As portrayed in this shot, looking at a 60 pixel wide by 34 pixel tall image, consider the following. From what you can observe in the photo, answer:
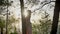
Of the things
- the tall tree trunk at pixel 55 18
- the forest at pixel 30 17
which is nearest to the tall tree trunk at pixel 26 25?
the forest at pixel 30 17

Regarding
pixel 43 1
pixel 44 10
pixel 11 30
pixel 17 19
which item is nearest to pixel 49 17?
pixel 44 10

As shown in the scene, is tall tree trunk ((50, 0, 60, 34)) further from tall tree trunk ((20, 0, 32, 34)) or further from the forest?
tall tree trunk ((20, 0, 32, 34))

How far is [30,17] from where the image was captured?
77.7 inches

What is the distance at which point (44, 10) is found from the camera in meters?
1.94

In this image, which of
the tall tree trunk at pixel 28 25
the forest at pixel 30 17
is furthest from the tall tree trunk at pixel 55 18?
the tall tree trunk at pixel 28 25

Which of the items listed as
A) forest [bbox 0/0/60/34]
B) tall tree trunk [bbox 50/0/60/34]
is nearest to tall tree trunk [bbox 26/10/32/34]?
forest [bbox 0/0/60/34]

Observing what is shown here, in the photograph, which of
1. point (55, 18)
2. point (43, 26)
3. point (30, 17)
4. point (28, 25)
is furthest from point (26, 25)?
point (55, 18)

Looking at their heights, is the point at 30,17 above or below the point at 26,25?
above

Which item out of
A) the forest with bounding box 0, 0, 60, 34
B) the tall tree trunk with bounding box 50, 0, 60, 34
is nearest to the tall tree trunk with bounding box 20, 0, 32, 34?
the forest with bounding box 0, 0, 60, 34

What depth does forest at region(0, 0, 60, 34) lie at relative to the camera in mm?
1916

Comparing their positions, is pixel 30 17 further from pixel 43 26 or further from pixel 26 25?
pixel 43 26

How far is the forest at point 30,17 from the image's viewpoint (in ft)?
6.29

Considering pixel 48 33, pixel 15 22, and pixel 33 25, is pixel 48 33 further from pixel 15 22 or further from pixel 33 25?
pixel 15 22

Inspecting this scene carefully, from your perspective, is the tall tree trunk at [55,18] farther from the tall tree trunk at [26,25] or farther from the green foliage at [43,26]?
the tall tree trunk at [26,25]
